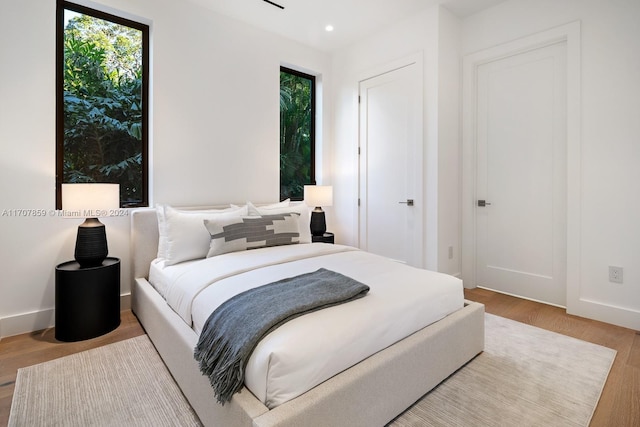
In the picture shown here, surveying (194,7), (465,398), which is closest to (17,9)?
(194,7)

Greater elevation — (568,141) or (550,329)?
(568,141)

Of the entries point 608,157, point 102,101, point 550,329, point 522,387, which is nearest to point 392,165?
point 608,157

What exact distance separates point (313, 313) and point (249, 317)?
269mm

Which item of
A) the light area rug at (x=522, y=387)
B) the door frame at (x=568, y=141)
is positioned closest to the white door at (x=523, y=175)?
the door frame at (x=568, y=141)

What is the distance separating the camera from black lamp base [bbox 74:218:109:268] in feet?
7.65

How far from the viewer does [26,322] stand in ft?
7.82

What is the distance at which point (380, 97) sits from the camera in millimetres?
3760

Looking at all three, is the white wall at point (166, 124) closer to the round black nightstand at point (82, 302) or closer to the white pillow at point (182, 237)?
the round black nightstand at point (82, 302)

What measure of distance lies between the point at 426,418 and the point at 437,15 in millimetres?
3395

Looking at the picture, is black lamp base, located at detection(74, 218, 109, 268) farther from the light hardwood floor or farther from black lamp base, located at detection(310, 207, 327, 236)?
black lamp base, located at detection(310, 207, 327, 236)

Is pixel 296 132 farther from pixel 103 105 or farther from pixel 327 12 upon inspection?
pixel 103 105

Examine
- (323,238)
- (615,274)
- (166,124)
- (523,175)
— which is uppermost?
(166,124)

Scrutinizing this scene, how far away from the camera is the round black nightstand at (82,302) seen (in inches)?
87.7

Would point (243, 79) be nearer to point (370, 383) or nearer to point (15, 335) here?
point (15, 335)
